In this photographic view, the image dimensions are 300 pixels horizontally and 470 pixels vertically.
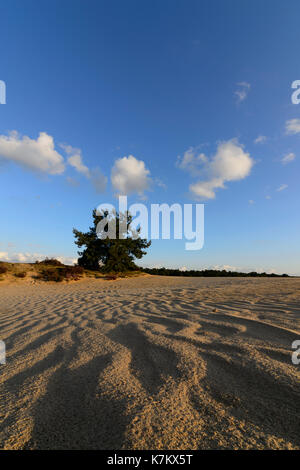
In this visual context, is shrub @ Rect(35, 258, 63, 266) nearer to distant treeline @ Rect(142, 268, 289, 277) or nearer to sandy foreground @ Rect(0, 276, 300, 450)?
distant treeline @ Rect(142, 268, 289, 277)

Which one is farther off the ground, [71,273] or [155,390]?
[71,273]

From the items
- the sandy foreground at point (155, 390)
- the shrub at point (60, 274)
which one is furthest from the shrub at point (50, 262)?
the sandy foreground at point (155, 390)

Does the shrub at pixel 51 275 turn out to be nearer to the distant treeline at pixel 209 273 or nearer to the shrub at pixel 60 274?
the shrub at pixel 60 274

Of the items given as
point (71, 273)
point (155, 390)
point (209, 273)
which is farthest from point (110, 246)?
point (155, 390)

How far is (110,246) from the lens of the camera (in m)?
16.1

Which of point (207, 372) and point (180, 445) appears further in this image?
point (207, 372)

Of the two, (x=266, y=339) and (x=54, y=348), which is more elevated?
(x=266, y=339)

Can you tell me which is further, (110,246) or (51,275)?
(110,246)

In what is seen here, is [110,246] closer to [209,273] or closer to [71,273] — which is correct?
[71,273]

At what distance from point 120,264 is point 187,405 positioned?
15037 mm

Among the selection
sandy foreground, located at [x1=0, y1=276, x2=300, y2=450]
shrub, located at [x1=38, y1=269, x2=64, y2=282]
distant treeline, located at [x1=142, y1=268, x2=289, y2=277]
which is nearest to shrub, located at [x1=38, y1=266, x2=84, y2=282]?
shrub, located at [x1=38, y1=269, x2=64, y2=282]

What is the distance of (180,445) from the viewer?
0.92 m
